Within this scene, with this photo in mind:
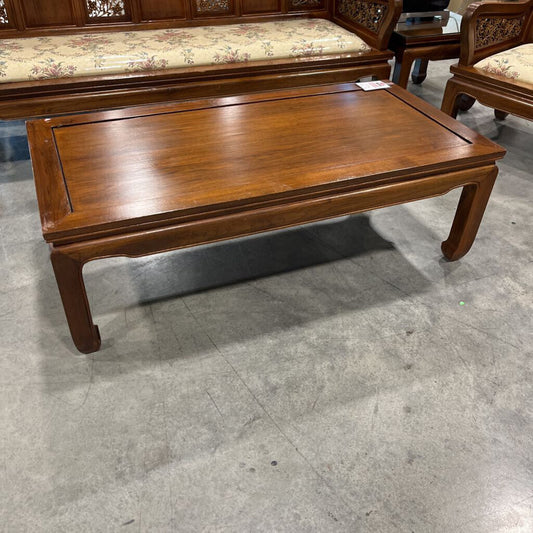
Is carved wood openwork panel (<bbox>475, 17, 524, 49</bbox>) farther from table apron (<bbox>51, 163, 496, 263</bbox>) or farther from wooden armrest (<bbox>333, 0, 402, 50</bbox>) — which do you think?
table apron (<bbox>51, 163, 496, 263</bbox>)

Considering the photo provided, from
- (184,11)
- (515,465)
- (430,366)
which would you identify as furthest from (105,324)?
(184,11)

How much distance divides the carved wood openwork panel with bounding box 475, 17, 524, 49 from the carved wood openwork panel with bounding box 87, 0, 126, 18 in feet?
5.63

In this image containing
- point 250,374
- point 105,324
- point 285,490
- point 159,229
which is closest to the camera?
point 285,490

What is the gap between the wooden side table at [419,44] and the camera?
2523 mm

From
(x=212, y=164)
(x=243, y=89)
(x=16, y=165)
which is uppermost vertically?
(x=212, y=164)

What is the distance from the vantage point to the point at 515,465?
120 cm

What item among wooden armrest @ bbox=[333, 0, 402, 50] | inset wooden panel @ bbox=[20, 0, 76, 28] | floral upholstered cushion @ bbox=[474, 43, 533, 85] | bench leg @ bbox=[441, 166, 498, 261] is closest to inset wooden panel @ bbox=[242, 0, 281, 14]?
wooden armrest @ bbox=[333, 0, 402, 50]

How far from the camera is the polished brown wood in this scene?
216cm

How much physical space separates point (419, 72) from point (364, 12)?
72cm

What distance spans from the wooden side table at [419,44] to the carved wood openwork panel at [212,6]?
885mm

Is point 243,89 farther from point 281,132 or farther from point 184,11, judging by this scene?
point 281,132

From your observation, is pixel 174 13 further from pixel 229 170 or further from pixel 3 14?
pixel 229 170

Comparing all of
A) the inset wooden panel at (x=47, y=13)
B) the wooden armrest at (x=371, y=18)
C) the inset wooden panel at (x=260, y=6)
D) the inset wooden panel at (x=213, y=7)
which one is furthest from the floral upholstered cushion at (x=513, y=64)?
the inset wooden panel at (x=47, y=13)

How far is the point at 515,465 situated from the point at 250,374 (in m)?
0.69
